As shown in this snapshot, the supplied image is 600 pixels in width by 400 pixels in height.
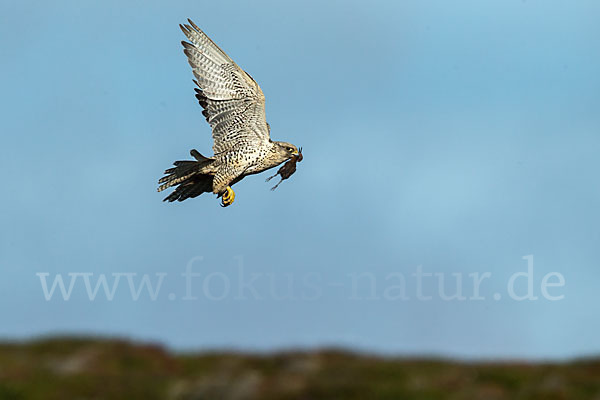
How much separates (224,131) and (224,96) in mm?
922

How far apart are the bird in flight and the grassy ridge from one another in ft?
22.2

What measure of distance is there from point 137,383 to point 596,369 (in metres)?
8.29

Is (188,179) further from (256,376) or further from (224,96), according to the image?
(256,376)

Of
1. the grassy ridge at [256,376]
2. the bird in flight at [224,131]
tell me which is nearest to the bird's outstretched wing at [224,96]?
the bird in flight at [224,131]

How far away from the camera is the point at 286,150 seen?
71.1 ft

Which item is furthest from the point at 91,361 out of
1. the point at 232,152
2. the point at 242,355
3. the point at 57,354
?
the point at 232,152

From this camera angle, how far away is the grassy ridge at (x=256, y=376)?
13.4 metres

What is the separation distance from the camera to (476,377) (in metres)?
14.7

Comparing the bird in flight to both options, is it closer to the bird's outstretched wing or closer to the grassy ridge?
the bird's outstretched wing

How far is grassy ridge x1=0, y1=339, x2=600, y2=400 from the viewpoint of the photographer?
43.8 feet

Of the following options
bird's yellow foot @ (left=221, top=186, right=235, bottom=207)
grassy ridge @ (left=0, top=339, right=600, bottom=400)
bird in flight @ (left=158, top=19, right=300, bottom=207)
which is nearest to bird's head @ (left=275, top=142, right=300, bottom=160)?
bird in flight @ (left=158, top=19, right=300, bottom=207)

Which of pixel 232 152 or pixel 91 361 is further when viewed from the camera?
pixel 232 152

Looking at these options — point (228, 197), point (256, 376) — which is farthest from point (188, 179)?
point (256, 376)

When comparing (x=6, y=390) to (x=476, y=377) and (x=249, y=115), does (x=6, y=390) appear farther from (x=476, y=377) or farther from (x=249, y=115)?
(x=249, y=115)
